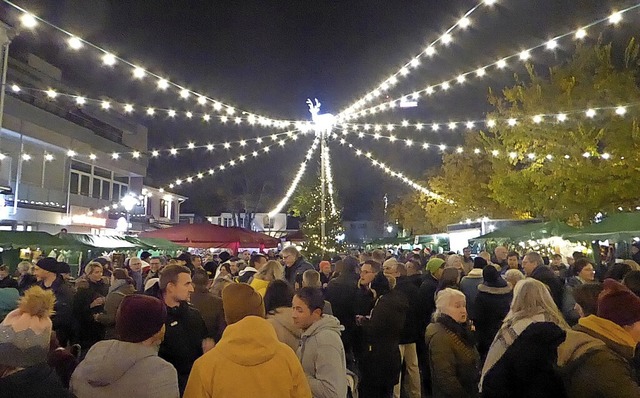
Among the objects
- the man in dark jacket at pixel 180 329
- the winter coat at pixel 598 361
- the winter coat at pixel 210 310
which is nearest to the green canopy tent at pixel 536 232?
the winter coat at pixel 210 310

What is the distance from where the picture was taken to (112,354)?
285 cm

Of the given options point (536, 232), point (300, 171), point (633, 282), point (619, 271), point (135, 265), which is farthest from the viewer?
point (300, 171)

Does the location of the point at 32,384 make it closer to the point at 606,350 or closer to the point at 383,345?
the point at 606,350

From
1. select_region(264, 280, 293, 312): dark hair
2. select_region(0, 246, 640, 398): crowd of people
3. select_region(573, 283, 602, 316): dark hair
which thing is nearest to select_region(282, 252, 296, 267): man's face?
select_region(0, 246, 640, 398): crowd of people

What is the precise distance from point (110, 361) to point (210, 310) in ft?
7.73

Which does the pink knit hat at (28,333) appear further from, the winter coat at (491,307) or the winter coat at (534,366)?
the winter coat at (491,307)

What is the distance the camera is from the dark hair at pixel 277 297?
4191mm

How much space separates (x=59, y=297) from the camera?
20.4 ft

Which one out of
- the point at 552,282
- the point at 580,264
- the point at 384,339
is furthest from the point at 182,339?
the point at 580,264

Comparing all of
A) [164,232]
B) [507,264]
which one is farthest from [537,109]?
[164,232]

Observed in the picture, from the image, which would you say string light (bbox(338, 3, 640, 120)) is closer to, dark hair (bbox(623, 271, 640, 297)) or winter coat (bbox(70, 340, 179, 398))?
dark hair (bbox(623, 271, 640, 297))

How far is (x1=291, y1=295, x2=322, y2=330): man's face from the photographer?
3.94 metres

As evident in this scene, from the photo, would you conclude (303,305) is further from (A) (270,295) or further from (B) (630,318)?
(B) (630,318)

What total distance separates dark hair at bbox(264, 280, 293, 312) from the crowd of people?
0.01 m
